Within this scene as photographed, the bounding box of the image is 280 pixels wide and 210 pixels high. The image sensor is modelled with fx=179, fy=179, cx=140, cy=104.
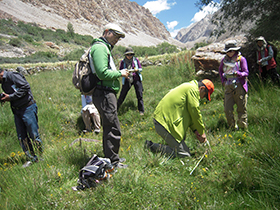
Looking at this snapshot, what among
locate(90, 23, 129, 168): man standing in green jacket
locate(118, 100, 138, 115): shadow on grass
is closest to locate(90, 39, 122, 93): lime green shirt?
locate(90, 23, 129, 168): man standing in green jacket

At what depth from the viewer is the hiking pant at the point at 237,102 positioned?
3.73 m

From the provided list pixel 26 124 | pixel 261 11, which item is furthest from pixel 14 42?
pixel 261 11

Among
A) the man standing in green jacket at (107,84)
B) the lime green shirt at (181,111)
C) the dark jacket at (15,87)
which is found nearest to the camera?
the man standing in green jacket at (107,84)

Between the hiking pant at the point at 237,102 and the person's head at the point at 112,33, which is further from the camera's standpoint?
the hiking pant at the point at 237,102

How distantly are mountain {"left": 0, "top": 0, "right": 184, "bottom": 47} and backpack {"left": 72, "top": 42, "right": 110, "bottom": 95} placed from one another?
228 feet

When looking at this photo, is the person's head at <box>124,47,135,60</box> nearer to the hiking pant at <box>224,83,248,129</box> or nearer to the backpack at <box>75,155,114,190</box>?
the hiking pant at <box>224,83,248,129</box>

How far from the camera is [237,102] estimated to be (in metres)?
3.83

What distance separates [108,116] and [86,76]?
2.13 ft

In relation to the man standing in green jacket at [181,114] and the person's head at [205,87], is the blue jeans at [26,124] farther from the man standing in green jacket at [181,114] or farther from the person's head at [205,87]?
the person's head at [205,87]

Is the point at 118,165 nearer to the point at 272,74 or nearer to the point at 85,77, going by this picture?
the point at 85,77

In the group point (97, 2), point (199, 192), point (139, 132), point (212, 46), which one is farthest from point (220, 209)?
point (97, 2)

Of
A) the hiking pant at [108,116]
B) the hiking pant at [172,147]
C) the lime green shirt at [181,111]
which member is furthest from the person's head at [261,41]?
the hiking pant at [108,116]

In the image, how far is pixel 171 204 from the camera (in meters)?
→ 2.09

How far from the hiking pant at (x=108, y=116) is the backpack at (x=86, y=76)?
134 mm
